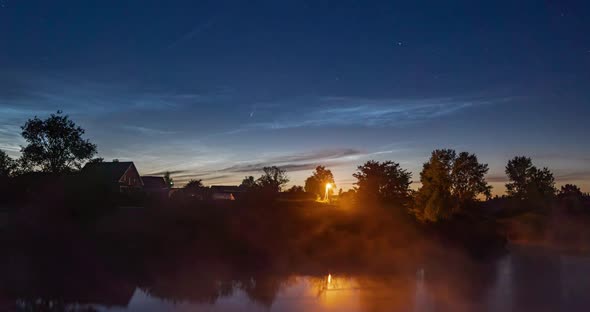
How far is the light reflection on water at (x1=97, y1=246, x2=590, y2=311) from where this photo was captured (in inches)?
715

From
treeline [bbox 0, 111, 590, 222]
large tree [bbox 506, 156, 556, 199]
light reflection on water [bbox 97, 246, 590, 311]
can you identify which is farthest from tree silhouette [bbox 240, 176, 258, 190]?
large tree [bbox 506, 156, 556, 199]

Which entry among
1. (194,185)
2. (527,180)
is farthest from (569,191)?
(194,185)

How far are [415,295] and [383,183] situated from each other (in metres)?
28.4

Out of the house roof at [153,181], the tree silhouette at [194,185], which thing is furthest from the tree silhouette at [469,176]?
the house roof at [153,181]

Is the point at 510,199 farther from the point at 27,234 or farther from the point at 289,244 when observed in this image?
the point at 27,234

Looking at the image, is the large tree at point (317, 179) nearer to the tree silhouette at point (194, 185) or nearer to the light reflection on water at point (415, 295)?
the tree silhouette at point (194, 185)

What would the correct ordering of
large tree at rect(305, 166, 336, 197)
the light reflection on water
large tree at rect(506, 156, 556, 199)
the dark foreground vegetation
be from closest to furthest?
the light reflection on water
the dark foreground vegetation
large tree at rect(506, 156, 556, 199)
large tree at rect(305, 166, 336, 197)

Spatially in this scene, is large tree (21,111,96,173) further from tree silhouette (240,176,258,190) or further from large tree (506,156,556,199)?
large tree (506,156,556,199)

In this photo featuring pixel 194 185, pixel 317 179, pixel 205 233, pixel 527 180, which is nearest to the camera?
pixel 205 233

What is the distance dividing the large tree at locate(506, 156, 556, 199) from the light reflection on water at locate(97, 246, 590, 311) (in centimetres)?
4265

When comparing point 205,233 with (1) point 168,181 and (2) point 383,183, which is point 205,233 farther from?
(1) point 168,181

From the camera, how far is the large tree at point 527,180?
67300mm

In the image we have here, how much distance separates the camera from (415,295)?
806 inches

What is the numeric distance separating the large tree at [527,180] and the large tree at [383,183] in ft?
91.2
